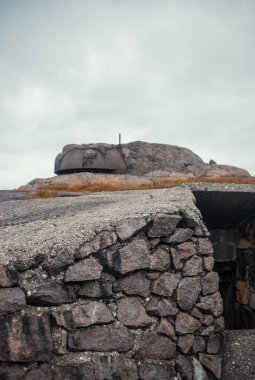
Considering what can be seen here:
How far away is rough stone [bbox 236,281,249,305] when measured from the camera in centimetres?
669

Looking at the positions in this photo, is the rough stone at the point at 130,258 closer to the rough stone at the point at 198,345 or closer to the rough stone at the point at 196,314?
the rough stone at the point at 196,314

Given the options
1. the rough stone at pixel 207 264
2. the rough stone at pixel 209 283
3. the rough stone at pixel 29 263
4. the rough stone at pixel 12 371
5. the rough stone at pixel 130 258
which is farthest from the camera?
the rough stone at pixel 207 264

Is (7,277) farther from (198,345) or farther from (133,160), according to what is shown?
(133,160)

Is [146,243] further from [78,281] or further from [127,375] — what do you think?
[127,375]

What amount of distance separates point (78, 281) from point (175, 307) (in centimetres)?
109

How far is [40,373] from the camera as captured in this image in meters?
3.50

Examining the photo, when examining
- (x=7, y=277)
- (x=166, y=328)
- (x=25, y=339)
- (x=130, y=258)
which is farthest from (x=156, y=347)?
(x=7, y=277)

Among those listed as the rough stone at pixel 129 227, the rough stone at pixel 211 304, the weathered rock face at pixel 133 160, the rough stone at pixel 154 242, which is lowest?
the rough stone at pixel 211 304

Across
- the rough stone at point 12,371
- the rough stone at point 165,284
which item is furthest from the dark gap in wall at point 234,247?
the rough stone at point 12,371

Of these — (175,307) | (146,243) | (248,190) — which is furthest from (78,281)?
(248,190)

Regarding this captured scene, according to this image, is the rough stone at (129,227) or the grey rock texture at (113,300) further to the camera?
the rough stone at (129,227)

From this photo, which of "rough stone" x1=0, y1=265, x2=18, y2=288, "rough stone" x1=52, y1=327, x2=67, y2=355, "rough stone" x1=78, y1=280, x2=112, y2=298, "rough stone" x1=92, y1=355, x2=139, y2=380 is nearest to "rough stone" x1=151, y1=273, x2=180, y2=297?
"rough stone" x1=78, y1=280, x2=112, y2=298

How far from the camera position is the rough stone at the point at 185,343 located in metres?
3.98

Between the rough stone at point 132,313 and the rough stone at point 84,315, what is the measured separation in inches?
4.7
